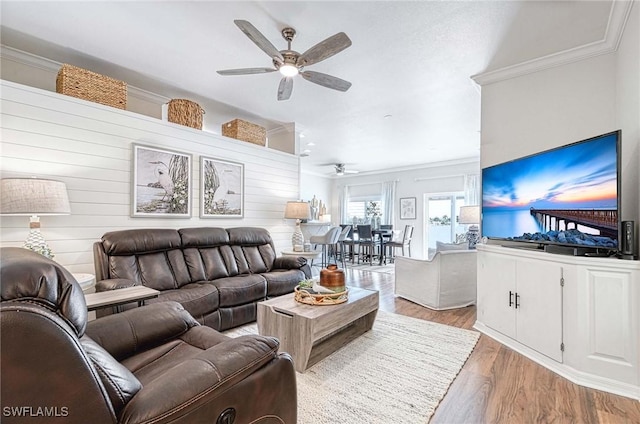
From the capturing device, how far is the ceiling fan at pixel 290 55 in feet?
6.94

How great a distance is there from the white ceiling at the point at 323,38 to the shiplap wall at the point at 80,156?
0.57 meters

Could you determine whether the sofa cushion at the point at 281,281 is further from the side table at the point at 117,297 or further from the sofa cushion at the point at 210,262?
the side table at the point at 117,297

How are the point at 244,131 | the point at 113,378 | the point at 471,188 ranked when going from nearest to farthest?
the point at 113,378, the point at 244,131, the point at 471,188

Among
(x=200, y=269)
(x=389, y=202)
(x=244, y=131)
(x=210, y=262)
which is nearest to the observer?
(x=200, y=269)

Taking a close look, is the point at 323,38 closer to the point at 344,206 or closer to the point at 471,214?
the point at 471,214

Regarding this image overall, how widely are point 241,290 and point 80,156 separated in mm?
2077

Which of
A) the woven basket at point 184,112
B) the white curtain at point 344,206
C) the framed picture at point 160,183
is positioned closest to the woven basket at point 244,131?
the woven basket at point 184,112

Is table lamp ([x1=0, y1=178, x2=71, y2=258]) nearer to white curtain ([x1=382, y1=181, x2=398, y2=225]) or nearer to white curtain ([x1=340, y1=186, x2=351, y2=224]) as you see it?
white curtain ([x1=382, y1=181, x2=398, y2=225])

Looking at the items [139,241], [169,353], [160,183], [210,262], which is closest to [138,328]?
[169,353]

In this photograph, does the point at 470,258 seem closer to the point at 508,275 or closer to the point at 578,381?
the point at 508,275

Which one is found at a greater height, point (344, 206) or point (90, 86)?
point (90, 86)

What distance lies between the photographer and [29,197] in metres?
2.19

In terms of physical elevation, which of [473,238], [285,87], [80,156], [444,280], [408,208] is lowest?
[444,280]

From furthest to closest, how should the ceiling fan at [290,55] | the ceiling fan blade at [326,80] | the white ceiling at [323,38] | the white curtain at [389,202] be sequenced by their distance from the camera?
the white curtain at [389,202] → the ceiling fan blade at [326,80] → the white ceiling at [323,38] → the ceiling fan at [290,55]
